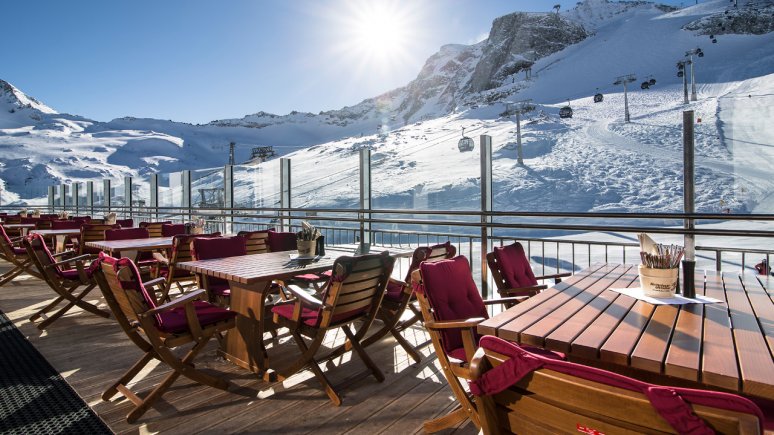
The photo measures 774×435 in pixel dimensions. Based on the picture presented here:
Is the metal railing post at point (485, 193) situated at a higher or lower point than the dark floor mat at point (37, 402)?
higher

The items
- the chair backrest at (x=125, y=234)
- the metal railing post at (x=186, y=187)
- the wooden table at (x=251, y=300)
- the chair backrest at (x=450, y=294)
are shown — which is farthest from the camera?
the metal railing post at (x=186, y=187)

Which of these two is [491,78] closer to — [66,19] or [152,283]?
[66,19]

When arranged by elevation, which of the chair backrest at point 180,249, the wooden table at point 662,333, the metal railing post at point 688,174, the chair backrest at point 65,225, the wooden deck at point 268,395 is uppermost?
the metal railing post at point 688,174

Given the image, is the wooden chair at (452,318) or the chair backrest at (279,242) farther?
the chair backrest at (279,242)

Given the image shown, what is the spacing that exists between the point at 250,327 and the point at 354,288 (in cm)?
76

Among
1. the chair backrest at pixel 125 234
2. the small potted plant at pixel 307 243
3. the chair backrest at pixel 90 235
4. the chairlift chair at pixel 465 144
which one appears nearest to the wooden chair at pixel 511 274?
the small potted plant at pixel 307 243

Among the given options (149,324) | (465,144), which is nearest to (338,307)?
(149,324)

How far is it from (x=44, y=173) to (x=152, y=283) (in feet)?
280

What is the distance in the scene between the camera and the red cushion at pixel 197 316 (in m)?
2.33

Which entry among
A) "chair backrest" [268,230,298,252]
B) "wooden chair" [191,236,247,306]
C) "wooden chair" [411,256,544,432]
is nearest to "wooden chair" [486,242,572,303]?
"wooden chair" [411,256,544,432]

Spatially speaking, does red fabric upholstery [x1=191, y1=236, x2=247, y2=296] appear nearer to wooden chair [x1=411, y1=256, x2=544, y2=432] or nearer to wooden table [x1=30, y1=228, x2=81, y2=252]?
wooden chair [x1=411, y1=256, x2=544, y2=432]

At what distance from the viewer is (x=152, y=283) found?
2533 millimetres

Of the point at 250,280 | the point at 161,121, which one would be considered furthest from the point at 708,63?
the point at 161,121

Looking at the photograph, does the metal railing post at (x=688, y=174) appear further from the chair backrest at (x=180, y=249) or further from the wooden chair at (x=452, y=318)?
the chair backrest at (x=180, y=249)
